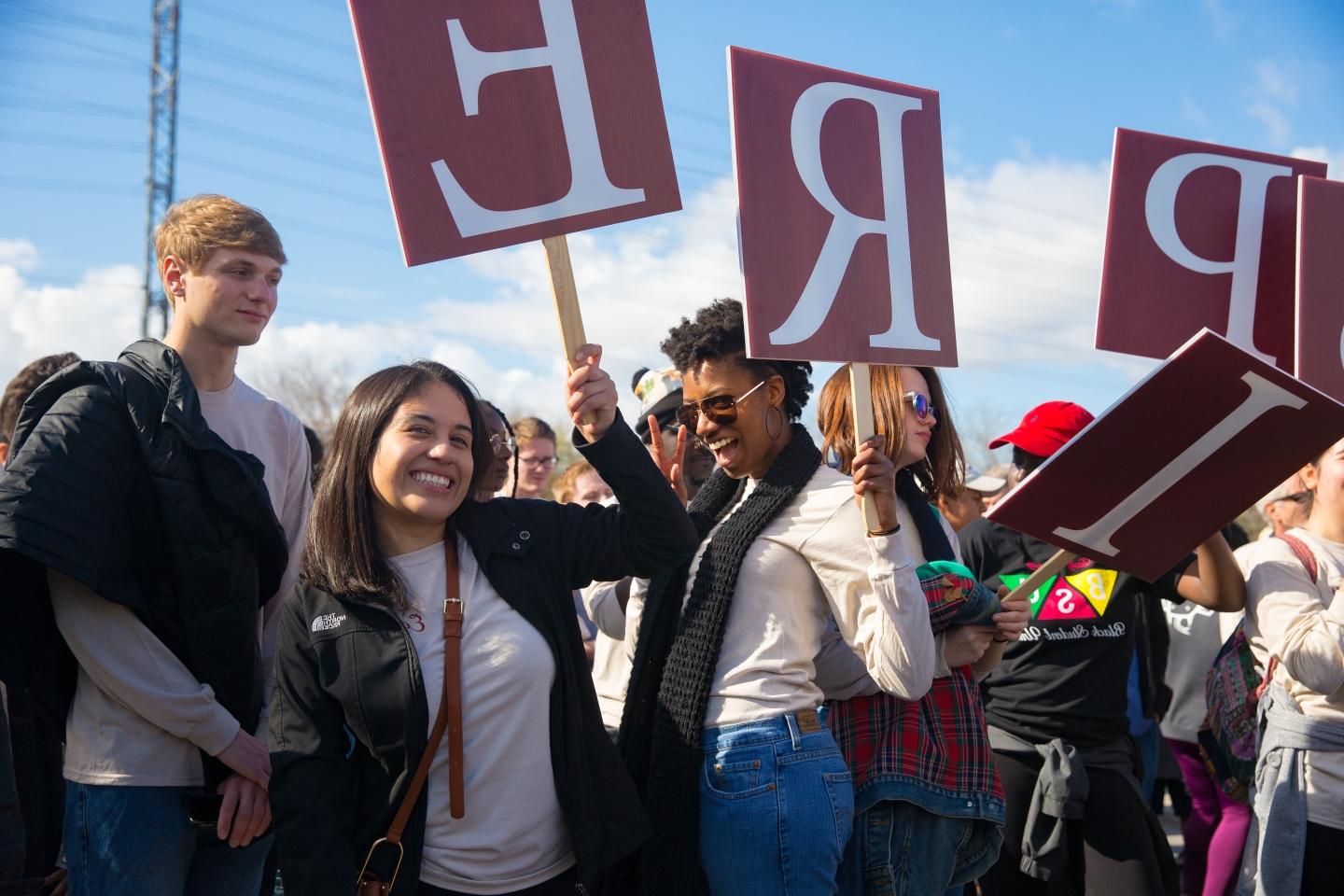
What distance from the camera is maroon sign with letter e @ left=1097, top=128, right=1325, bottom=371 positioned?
139 inches

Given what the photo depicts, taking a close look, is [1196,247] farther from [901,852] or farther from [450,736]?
[450,736]

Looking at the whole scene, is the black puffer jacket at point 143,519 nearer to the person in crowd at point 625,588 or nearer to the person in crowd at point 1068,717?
the person in crowd at point 625,588

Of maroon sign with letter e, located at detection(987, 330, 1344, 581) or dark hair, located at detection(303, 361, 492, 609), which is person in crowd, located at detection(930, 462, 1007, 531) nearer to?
maroon sign with letter e, located at detection(987, 330, 1344, 581)

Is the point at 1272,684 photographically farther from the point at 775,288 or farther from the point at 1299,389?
the point at 775,288

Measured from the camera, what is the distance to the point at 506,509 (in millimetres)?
2676

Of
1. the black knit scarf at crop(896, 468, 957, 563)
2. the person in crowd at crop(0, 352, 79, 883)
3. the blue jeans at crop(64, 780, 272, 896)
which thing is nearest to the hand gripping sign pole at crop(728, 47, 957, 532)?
the black knit scarf at crop(896, 468, 957, 563)

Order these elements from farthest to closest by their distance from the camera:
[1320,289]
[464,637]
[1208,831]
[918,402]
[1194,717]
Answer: [1194,717] → [1208,831] → [1320,289] → [918,402] → [464,637]

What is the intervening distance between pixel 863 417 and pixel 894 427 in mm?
554

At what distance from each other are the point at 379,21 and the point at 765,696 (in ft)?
5.71

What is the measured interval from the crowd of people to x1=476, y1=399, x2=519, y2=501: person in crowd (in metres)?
0.06

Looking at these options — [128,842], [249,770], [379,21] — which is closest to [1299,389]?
[379,21]

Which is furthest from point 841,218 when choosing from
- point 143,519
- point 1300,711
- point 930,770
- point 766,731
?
point 1300,711

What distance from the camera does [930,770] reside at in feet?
9.32

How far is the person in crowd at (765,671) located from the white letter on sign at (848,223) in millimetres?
370
